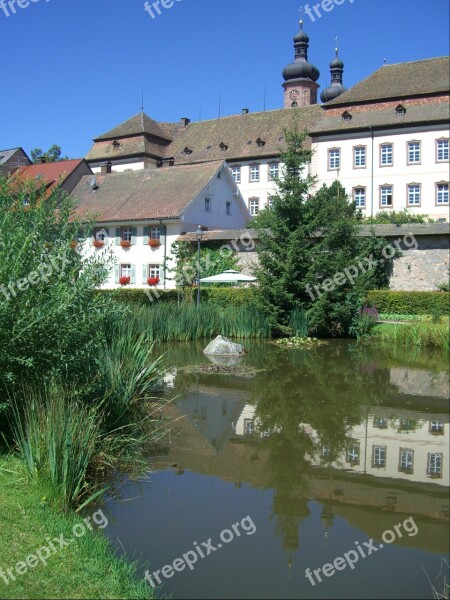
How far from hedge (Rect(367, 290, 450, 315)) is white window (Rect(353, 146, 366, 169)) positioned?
2377 centimetres

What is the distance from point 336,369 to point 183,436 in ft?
20.9

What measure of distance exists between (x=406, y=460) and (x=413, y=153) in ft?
129

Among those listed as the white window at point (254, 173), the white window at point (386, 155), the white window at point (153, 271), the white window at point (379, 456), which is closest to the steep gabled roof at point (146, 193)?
the white window at point (153, 271)

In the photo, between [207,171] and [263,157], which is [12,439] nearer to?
[207,171]

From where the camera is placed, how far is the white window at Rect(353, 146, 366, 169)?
44.8 metres

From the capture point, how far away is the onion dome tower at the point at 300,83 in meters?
65.9

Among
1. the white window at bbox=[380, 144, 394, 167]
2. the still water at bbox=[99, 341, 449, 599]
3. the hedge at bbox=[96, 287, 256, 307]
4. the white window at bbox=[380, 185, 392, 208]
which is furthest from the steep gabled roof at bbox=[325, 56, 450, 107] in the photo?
the still water at bbox=[99, 341, 449, 599]

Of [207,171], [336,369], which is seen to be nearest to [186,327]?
[336,369]

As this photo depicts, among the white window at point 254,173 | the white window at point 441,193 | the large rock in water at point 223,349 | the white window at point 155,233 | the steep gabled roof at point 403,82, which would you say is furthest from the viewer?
the white window at point 254,173

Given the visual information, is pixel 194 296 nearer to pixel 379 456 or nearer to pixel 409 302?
pixel 409 302

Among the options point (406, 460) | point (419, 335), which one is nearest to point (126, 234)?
point (419, 335)

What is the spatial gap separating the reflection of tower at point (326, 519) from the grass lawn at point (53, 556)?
162cm

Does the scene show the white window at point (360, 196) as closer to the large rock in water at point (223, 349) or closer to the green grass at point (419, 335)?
the green grass at point (419, 335)

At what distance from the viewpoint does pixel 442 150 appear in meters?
41.8
